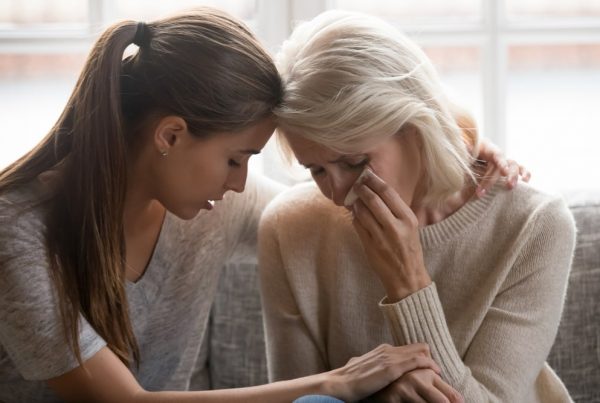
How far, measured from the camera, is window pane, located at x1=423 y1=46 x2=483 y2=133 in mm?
2879

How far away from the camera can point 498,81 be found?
9.39 feet

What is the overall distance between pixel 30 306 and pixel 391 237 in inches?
26.5

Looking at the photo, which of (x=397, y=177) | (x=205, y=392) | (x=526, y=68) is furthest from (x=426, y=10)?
(x=205, y=392)

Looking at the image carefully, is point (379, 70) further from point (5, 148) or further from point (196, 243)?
point (5, 148)

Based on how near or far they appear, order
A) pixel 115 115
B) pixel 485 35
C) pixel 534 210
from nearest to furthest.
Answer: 1. pixel 115 115
2. pixel 534 210
3. pixel 485 35

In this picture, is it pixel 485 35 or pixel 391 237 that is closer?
pixel 391 237

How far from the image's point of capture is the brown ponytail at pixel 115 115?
1.81m

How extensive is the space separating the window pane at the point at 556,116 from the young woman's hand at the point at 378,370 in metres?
1.19

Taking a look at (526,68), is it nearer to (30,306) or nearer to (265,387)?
(265,387)

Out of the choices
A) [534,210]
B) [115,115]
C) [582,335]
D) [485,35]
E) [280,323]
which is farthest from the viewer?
[485,35]

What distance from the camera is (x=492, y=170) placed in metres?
2.05

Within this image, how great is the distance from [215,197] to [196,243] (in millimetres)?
270

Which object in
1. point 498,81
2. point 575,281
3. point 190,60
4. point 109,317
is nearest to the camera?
point 190,60

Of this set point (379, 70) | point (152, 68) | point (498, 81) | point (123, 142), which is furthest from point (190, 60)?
point (498, 81)
